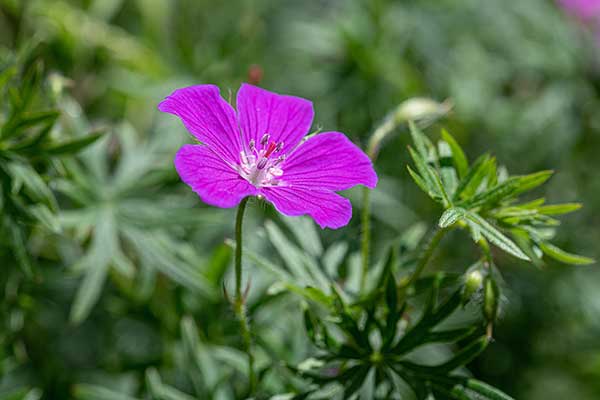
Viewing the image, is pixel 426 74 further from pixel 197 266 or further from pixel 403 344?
pixel 403 344

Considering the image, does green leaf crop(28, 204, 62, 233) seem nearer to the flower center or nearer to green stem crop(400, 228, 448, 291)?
the flower center

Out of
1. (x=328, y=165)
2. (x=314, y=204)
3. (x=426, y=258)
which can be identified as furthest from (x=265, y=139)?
(x=426, y=258)

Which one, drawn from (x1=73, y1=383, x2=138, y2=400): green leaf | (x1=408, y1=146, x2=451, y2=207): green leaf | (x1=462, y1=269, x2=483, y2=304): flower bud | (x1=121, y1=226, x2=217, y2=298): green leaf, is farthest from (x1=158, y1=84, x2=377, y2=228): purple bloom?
(x1=73, y1=383, x2=138, y2=400): green leaf

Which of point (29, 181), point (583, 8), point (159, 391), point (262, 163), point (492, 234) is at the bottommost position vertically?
point (159, 391)

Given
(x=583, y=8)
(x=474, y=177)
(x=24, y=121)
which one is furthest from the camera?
(x=583, y=8)

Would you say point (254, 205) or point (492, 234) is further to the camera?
point (254, 205)

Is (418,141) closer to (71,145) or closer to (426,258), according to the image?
(426,258)

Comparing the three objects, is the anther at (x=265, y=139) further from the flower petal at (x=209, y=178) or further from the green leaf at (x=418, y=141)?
the green leaf at (x=418, y=141)
